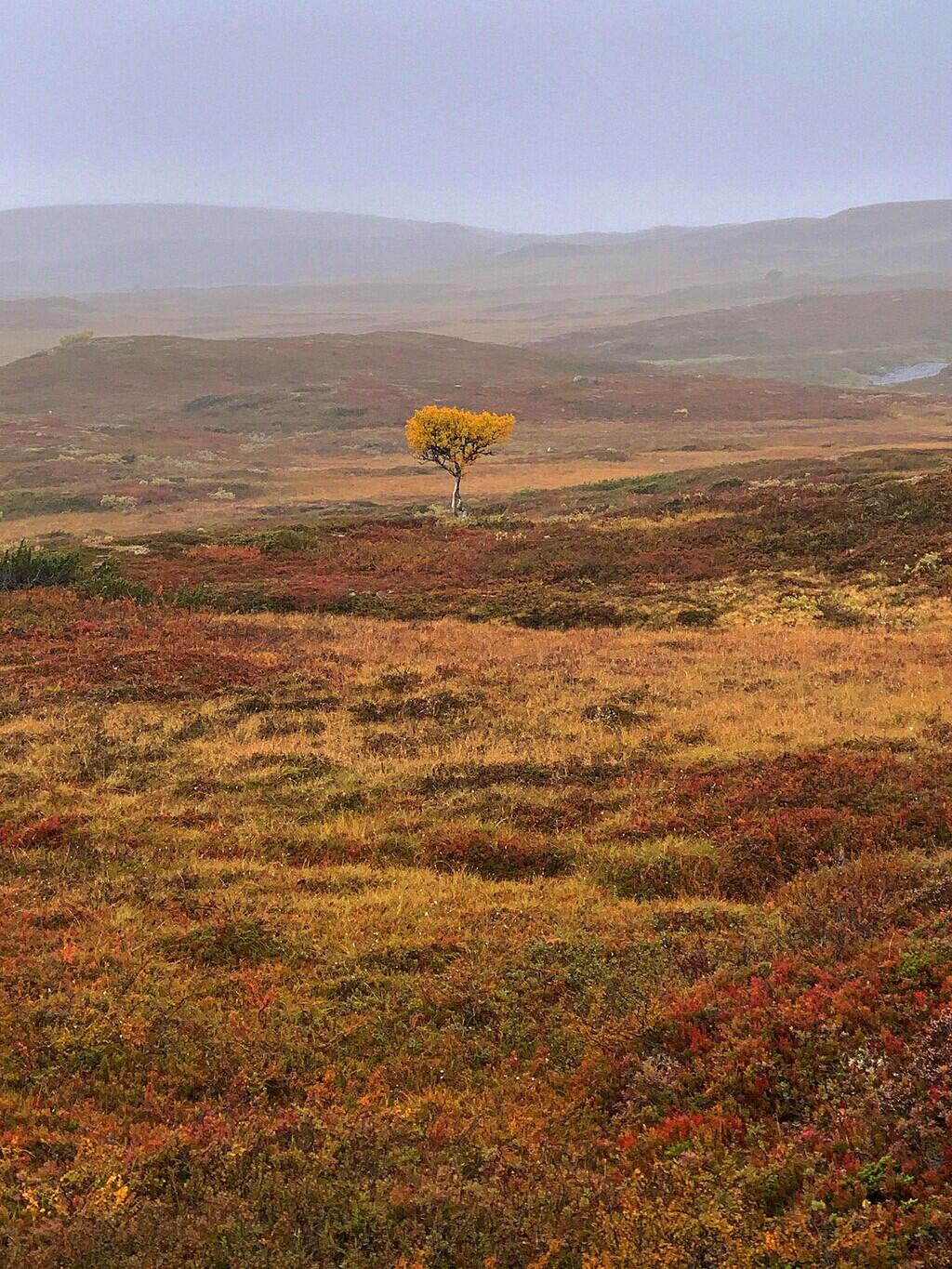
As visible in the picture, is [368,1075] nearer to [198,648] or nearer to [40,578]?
[198,648]

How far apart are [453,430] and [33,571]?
30060 mm

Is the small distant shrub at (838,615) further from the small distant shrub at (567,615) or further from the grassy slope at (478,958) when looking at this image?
the small distant shrub at (567,615)

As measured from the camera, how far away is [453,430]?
57.1 m

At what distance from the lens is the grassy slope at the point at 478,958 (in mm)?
6391

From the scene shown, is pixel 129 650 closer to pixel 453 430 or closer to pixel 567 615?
pixel 567 615

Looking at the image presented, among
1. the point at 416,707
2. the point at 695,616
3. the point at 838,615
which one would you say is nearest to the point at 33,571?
the point at 416,707

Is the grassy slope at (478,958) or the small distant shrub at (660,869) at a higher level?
the grassy slope at (478,958)

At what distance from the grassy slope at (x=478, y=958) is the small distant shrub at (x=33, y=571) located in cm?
1195

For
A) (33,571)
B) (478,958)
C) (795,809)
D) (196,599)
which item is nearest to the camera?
(478,958)

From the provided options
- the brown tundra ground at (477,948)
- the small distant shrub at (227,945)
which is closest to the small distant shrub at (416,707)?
the brown tundra ground at (477,948)

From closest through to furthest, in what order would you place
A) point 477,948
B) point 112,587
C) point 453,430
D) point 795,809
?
point 477,948 → point 795,809 → point 112,587 → point 453,430

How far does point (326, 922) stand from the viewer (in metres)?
11.2

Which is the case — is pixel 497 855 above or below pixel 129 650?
below

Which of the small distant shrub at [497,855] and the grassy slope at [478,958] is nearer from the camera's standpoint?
the grassy slope at [478,958]
